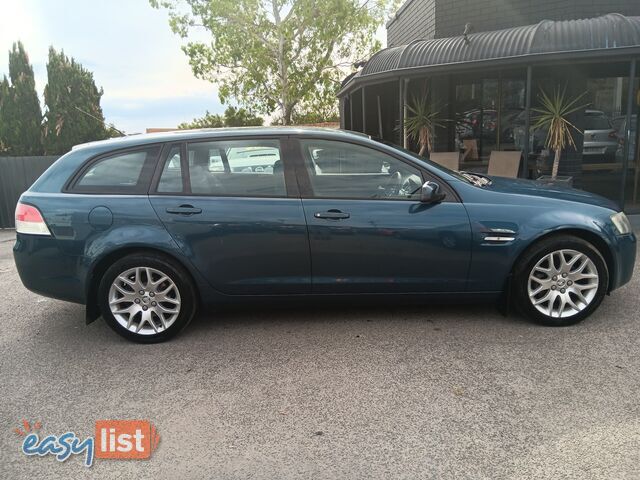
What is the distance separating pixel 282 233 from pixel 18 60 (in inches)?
786

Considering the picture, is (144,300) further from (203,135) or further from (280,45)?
(280,45)

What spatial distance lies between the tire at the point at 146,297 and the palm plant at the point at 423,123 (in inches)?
308

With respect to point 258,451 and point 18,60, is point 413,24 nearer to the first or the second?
point 258,451

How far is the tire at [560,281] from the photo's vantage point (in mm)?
4023

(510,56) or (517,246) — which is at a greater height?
(510,56)

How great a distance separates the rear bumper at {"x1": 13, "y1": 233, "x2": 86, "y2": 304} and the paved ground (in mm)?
463

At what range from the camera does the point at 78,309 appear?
198 inches

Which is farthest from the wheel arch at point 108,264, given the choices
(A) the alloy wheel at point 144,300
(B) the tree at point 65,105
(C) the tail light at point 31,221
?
(B) the tree at point 65,105

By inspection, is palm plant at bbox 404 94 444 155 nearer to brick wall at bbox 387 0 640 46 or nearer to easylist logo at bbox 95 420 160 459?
brick wall at bbox 387 0 640 46

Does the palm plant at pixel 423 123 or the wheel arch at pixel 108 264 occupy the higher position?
the palm plant at pixel 423 123

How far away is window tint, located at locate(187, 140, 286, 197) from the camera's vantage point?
4059mm

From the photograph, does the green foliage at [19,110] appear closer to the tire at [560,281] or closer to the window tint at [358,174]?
the window tint at [358,174]

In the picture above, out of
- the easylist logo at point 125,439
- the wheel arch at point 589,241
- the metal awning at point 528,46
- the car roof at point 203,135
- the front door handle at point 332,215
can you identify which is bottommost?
the easylist logo at point 125,439

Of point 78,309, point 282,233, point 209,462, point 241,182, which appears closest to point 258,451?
point 209,462
